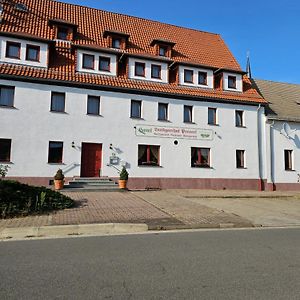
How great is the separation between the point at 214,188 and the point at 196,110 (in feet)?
18.9

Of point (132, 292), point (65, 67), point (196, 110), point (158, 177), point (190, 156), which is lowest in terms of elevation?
point (132, 292)

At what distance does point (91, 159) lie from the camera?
63.8 ft

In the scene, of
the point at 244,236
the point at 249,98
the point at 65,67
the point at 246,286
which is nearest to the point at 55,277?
the point at 246,286

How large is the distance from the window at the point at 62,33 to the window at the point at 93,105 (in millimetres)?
5058

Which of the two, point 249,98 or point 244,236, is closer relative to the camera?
point 244,236

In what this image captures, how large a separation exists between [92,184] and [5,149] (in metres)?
5.47

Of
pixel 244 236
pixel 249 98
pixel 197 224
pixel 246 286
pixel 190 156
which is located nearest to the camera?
pixel 246 286

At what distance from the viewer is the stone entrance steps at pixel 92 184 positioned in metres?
17.1

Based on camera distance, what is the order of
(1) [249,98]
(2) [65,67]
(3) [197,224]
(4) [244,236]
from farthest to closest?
(1) [249,98] < (2) [65,67] < (3) [197,224] < (4) [244,236]

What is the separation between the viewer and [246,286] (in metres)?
4.33

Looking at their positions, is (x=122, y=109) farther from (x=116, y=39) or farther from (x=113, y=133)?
(x=116, y=39)

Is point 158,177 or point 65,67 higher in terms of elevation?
point 65,67

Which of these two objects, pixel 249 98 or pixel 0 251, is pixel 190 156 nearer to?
pixel 249 98

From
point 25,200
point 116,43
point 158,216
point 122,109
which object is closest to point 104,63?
point 116,43
